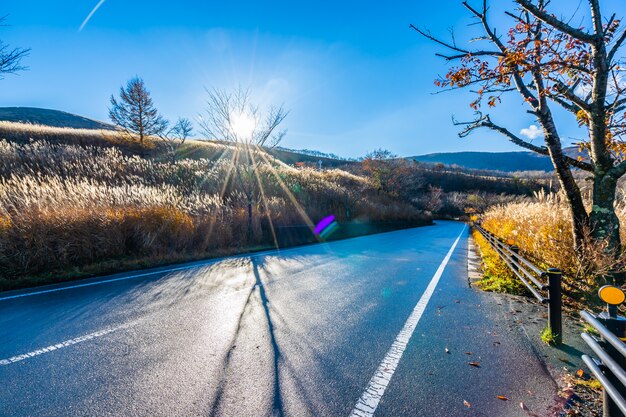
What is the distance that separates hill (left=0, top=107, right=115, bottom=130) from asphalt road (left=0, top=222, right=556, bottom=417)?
2689 inches

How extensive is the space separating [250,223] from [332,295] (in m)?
7.03

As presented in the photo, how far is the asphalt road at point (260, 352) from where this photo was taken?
7.38 ft

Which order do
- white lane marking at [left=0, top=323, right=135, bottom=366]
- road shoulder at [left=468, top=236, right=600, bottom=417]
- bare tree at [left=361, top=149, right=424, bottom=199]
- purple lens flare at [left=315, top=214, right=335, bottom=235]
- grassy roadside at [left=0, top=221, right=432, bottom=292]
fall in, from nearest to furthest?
road shoulder at [left=468, top=236, right=600, bottom=417] < white lane marking at [left=0, top=323, right=135, bottom=366] < grassy roadside at [left=0, top=221, right=432, bottom=292] < purple lens flare at [left=315, top=214, right=335, bottom=235] < bare tree at [left=361, top=149, right=424, bottom=199]

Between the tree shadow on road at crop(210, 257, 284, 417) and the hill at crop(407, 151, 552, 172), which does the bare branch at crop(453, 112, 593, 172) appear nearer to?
the tree shadow on road at crop(210, 257, 284, 417)

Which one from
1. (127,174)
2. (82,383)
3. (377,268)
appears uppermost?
(127,174)

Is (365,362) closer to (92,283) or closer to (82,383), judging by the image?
(82,383)

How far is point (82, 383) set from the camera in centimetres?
245

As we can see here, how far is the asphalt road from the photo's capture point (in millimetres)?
2248

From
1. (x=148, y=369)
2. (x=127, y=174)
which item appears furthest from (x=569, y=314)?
(x=127, y=174)

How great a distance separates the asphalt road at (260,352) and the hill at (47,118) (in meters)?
68.3

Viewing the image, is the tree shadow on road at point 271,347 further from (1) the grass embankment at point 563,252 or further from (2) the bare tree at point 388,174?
(2) the bare tree at point 388,174

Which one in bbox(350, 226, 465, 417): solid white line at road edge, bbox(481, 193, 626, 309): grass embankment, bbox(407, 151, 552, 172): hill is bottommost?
bbox(350, 226, 465, 417): solid white line at road edge

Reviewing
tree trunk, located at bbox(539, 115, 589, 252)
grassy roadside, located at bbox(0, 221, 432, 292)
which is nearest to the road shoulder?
tree trunk, located at bbox(539, 115, 589, 252)

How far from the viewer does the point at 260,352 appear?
3.01 metres
